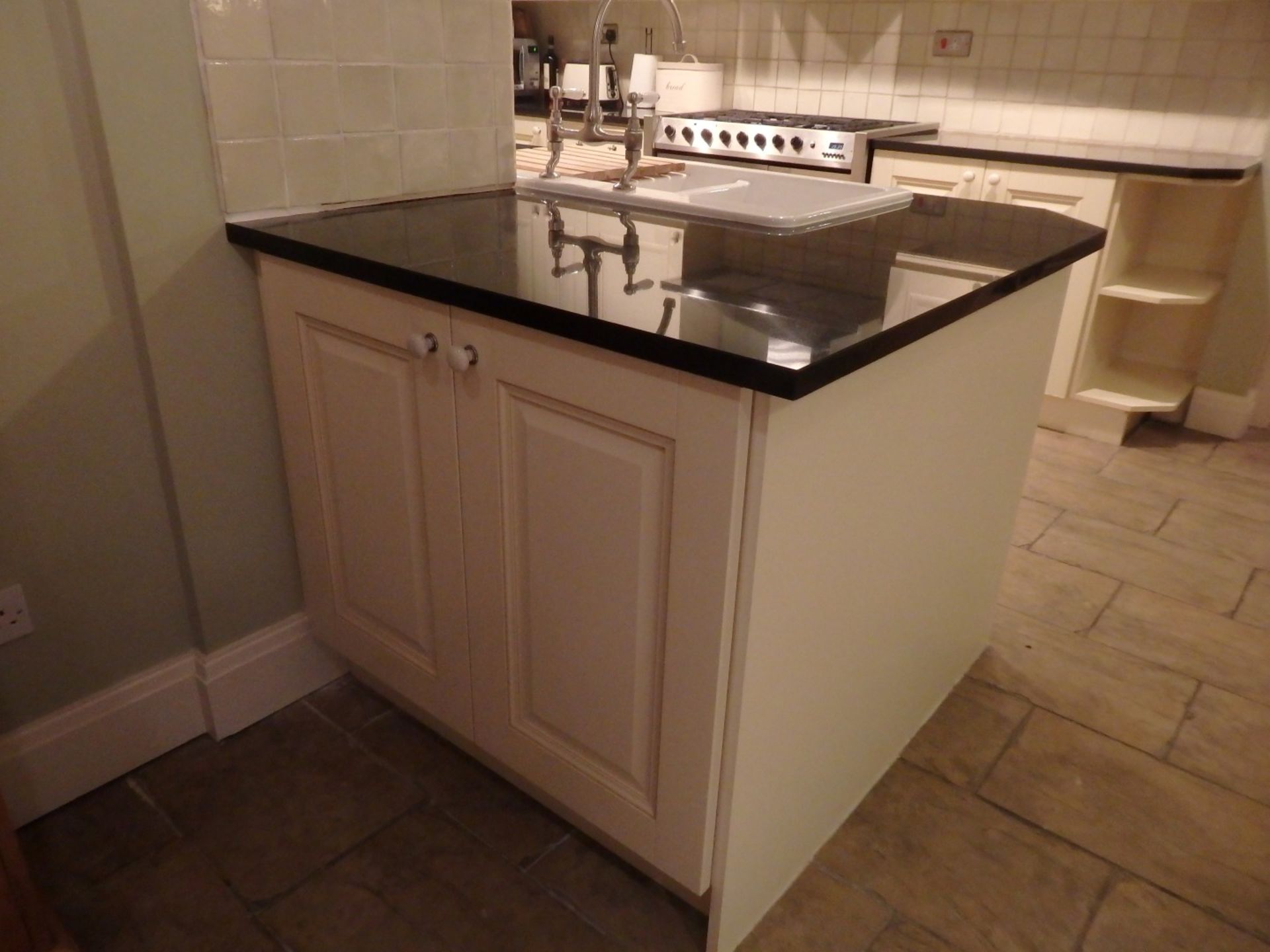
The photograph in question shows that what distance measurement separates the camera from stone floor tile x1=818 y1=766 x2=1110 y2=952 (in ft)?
4.56

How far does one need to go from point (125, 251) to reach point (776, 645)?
3.61ft

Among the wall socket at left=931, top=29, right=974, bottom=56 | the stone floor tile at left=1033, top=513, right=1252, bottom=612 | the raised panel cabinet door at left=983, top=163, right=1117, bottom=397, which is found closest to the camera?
the stone floor tile at left=1033, top=513, right=1252, bottom=612

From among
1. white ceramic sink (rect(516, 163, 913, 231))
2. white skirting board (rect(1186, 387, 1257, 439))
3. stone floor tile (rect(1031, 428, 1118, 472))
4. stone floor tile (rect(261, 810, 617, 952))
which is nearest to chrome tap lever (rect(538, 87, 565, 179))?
white ceramic sink (rect(516, 163, 913, 231))

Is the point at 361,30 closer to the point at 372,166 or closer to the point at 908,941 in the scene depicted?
the point at 372,166

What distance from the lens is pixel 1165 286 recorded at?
3033 millimetres

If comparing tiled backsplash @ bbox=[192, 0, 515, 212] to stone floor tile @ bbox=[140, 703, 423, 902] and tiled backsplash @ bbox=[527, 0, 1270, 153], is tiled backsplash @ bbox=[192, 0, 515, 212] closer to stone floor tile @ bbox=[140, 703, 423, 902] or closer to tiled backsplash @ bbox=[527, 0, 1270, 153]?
stone floor tile @ bbox=[140, 703, 423, 902]

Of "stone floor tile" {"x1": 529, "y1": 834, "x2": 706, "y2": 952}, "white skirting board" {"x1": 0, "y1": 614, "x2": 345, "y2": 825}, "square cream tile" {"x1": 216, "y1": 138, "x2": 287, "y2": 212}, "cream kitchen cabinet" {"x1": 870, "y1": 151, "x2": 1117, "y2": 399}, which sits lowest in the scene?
"stone floor tile" {"x1": 529, "y1": 834, "x2": 706, "y2": 952}

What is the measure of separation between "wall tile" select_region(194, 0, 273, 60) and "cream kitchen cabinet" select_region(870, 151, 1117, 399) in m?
1.94

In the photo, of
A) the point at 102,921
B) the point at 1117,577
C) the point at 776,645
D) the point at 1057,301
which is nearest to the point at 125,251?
the point at 102,921

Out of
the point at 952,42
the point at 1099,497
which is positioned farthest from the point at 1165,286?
the point at 952,42

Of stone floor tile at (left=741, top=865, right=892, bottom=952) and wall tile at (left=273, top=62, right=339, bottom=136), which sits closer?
stone floor tile at (left=741, top=865, right=892, bottom=952)

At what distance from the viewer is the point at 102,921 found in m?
1.36


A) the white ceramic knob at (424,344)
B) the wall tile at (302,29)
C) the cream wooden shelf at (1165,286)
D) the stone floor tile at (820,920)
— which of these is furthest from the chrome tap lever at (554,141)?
the cream wooden shelf at (1165,286)

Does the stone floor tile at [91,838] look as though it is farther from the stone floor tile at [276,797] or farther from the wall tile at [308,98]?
the wall tile at [308,98]
